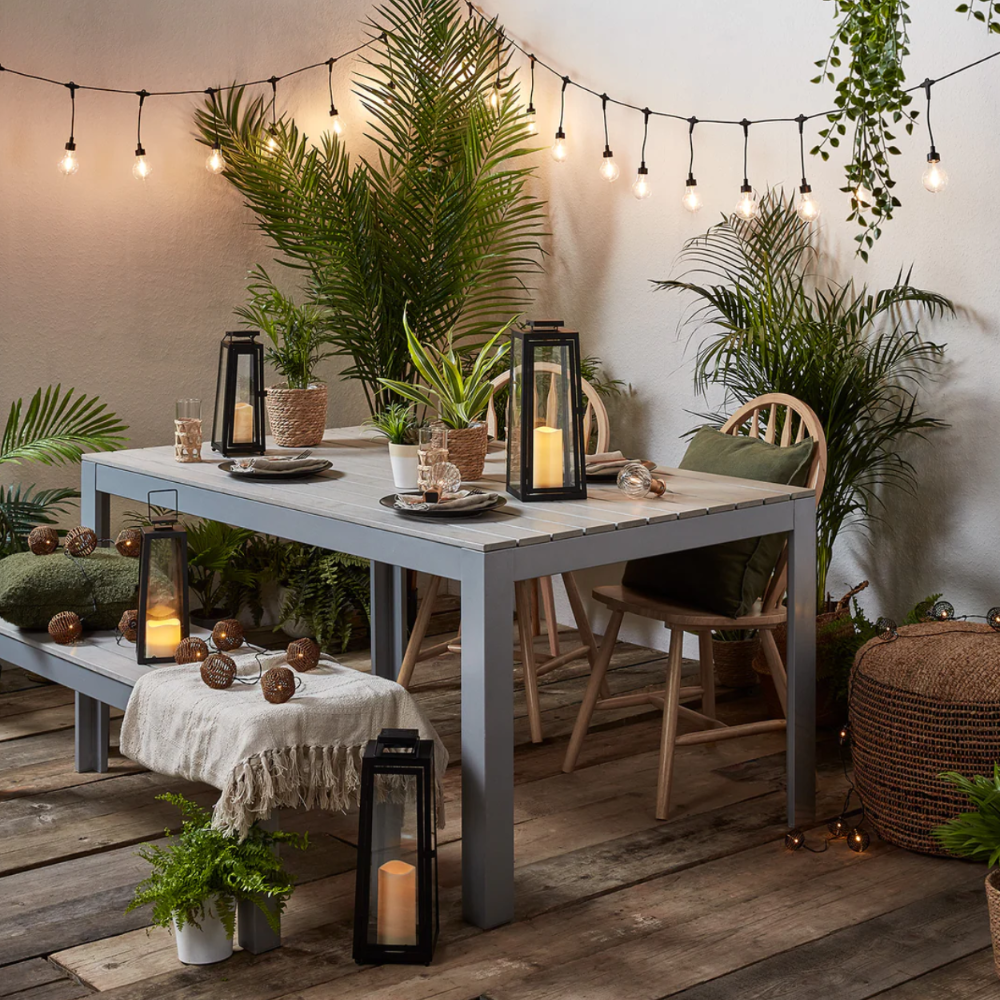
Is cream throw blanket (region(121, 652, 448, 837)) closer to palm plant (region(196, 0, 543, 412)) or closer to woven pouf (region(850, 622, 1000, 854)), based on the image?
woven pouf (region(850, 622, 1000, 854))

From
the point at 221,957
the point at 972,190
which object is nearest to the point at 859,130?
the point at 972,190

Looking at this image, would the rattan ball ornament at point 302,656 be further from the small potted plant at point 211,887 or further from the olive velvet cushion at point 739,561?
the olive velvet cushion at point 739,561

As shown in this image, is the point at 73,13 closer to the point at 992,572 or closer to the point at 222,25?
the point at 222,25

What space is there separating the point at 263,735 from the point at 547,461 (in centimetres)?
82

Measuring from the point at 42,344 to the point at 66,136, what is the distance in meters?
0.64

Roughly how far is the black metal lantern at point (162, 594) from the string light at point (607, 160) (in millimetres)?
2020

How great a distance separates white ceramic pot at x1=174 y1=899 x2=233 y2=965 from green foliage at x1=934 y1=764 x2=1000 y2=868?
125 centimetres

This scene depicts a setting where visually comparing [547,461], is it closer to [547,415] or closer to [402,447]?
[547,415]

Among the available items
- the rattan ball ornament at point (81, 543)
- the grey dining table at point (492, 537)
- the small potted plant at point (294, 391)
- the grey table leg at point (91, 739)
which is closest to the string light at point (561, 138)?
the small potted plant at point (294, 391)

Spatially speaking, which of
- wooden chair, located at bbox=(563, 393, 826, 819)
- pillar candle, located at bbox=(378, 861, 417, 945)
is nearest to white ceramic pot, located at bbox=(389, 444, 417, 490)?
wooden chair, located at bbox=(563, 393, 826, 819)

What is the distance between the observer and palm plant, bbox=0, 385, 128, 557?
3807 mm

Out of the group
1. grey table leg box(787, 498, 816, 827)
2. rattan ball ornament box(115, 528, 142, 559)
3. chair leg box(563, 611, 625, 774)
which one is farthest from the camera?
chair leg box(563, 611, 625, 774)

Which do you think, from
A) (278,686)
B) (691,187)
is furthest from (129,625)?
(691,187)

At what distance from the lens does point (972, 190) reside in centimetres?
341
